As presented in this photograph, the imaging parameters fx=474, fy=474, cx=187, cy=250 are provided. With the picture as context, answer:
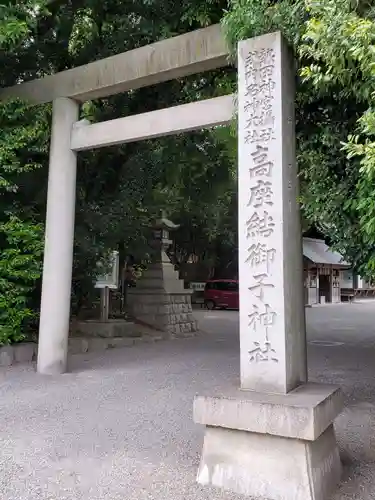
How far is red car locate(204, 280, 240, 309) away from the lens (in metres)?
23.0

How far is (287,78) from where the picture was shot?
375 cm

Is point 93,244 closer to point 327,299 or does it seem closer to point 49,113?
point 49,113

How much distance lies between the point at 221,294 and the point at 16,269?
16.8 metres

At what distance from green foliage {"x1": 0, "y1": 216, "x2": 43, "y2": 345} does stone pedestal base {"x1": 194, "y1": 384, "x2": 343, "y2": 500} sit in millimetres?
4573

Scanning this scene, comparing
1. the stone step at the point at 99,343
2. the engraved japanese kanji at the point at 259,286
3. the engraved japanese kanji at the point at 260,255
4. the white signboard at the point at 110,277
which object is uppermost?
the white signboard at the point at 110,277

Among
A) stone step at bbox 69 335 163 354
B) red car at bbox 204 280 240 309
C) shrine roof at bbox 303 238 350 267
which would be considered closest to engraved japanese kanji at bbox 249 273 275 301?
stone step at bbox 69 335 163 354

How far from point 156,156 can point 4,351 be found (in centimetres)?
439

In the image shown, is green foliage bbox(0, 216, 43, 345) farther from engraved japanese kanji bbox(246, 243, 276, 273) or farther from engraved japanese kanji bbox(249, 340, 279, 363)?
engraved japanese kanji bbox(249, 340, 279, 363)

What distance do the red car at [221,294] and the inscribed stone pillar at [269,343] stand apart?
19.1 m

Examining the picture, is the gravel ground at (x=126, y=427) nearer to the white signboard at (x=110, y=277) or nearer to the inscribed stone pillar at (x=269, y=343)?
the inscribed stone pillar at (x=269, y=343)

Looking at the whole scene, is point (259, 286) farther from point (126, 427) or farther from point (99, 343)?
point (99, 343)

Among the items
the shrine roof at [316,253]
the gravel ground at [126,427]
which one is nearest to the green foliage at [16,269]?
the gravel ground at [126,427]

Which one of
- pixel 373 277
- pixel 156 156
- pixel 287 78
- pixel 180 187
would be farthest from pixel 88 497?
pixel 180 187

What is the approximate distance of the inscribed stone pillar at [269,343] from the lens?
298 cm
